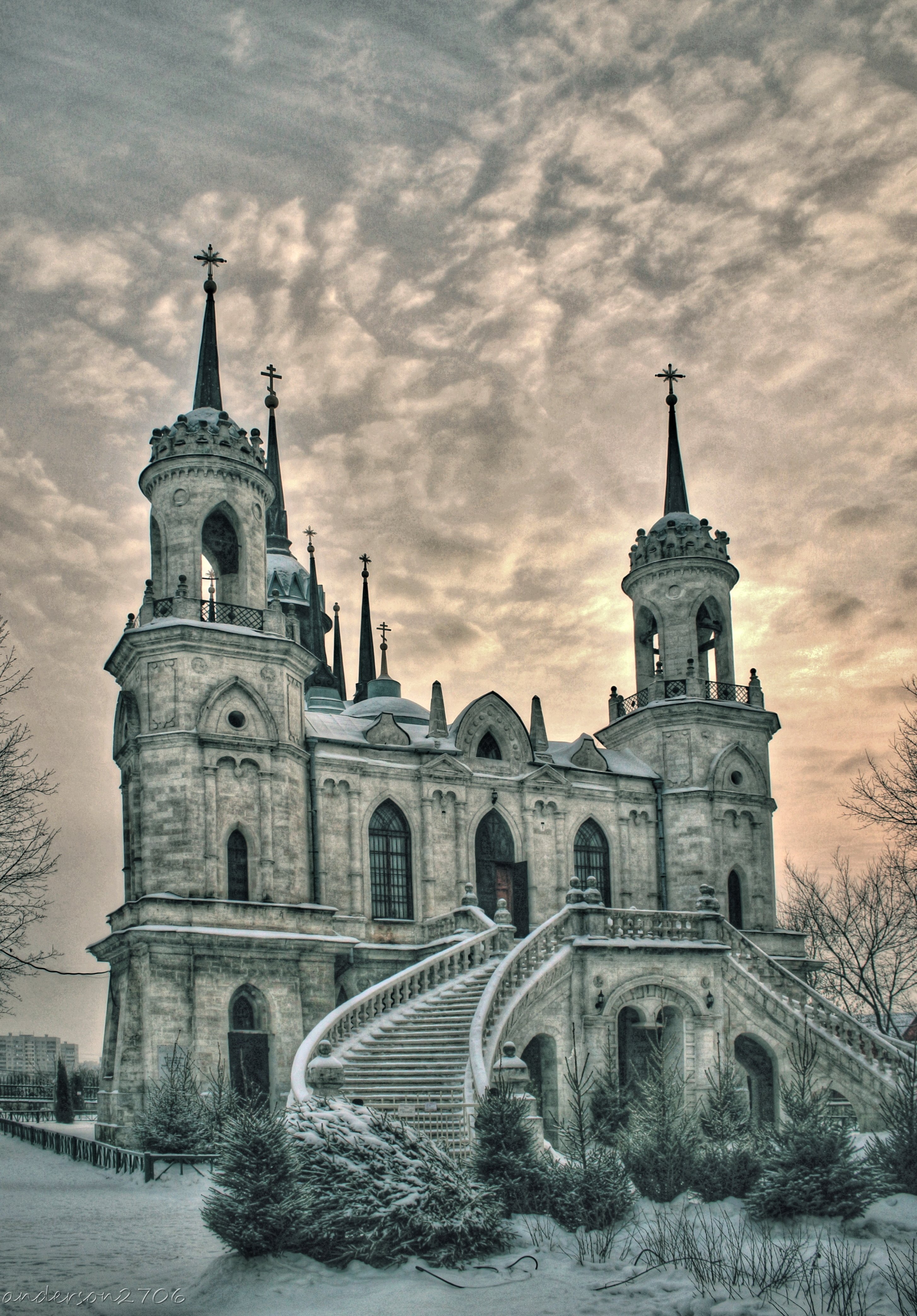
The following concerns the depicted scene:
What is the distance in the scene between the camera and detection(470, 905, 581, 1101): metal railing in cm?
2300

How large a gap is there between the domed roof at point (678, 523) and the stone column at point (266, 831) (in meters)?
17.0

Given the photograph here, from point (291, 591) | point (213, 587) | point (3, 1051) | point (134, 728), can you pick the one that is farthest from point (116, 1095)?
point (3, 1051)

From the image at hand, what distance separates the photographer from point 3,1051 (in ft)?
520

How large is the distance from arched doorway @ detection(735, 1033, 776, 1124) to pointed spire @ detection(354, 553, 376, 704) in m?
24.0

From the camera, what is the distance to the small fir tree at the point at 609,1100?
23.6m

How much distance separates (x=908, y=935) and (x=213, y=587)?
3002 cm

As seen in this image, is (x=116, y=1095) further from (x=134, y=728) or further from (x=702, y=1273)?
(x=702, y=1273)

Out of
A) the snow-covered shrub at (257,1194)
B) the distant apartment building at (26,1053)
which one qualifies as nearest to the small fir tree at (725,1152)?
the snow-covered shrub at (257,1194)

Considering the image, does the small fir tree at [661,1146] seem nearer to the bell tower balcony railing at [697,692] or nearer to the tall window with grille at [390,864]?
the tall window with grille at [390,864]

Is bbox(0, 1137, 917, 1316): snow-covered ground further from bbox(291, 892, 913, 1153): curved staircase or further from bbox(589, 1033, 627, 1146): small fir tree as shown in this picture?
bbox(589, 1033, 627, 1146): small fir tree

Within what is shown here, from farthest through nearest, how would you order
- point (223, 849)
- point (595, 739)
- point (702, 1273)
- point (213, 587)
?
point (595, 739), point (213, 587), point (223, 849), point (702, 1273)

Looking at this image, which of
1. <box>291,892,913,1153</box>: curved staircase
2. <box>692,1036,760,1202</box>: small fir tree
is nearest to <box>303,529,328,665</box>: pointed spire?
<box>291,892,913,1153</box>: curved staircase

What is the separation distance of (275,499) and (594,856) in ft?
69.9

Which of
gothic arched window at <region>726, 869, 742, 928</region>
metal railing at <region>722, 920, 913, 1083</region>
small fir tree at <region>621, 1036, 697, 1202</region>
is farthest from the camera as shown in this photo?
gothic arched window at <region>726, 869, 742, 928</region>
